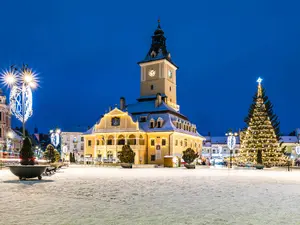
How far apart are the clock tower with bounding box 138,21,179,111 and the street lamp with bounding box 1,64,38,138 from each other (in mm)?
48140

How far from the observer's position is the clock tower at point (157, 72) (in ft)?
229

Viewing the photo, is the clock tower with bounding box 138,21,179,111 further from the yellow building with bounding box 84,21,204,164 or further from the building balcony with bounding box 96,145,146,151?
the building balcony with bounding box 96,145,146,151

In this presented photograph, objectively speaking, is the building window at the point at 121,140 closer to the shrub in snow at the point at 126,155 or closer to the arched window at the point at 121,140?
the arched window at the point at 121,140

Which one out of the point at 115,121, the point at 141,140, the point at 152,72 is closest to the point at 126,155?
the point at 141,140

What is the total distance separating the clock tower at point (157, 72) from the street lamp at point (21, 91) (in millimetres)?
48140

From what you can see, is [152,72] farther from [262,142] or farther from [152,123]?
[262,142]

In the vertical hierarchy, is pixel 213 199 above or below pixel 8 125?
below

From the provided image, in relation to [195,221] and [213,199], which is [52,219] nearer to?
[195,221]

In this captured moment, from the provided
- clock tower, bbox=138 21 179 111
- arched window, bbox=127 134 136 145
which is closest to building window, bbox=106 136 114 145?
arched window, bbox=127 134 136 145

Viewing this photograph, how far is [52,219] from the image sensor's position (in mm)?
7379

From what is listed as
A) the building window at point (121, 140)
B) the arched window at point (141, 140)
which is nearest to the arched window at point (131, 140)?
the arched window at point (141, 140)

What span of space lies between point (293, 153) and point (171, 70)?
48836mm

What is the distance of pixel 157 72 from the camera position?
7056 cm

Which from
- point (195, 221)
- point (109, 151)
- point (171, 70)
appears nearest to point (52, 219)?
point (195, 221)
